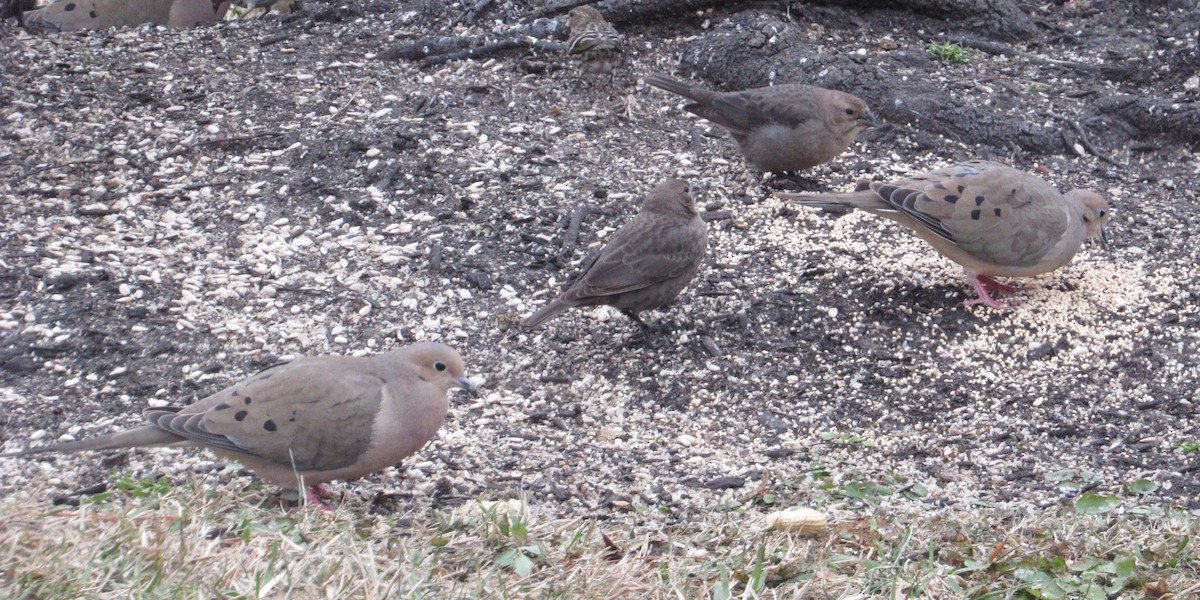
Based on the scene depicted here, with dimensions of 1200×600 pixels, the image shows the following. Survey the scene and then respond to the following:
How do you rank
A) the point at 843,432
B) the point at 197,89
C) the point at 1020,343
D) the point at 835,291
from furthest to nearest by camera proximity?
the point at 197,89 → the point at 835,291 → the point at 1020,343 → the point at 843,432

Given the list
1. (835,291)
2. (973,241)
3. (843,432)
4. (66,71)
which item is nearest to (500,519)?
(843,432)

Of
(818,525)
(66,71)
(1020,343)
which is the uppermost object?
(66,71)

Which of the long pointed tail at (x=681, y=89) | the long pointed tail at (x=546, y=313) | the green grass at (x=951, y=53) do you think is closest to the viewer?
the long pointed tail at (x=546, y=313)

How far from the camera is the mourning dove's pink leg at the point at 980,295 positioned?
5.39 m

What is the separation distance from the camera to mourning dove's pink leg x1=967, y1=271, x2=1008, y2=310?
17.7 feet

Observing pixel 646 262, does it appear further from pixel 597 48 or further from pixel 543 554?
pixel 597 48

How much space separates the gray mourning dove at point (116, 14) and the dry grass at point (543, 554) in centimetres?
516

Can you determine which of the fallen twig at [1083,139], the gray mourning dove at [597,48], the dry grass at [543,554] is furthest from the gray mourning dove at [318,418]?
the fallen twig at [1083,139]

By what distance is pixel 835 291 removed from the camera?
18.0 ft

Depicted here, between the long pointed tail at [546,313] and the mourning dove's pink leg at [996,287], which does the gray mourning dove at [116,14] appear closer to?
the long pointed tail at [546,313]

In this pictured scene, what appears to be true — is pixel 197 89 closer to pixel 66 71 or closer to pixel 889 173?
pixel 66 71

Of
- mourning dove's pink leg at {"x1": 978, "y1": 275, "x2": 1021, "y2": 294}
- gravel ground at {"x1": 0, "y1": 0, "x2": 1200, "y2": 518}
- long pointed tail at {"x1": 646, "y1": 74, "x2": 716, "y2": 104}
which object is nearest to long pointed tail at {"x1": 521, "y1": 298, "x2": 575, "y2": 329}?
gravel ground at {"x1": 0, "y1": 0, "x2": 1200, "y2": 518}

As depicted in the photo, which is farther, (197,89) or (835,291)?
(197,89)

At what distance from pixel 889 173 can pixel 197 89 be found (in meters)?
4.06
